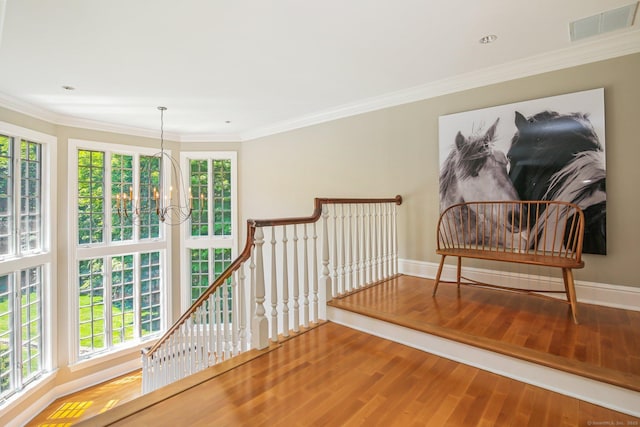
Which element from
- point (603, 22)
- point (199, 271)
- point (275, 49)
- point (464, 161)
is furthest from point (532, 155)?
point (199, 271)

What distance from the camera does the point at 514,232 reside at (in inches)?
120

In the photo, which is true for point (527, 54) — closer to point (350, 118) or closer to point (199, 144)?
point (350, 118)

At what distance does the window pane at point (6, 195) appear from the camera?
13.2ft

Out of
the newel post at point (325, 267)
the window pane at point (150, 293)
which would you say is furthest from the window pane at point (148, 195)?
the newel post at point (325, 267)

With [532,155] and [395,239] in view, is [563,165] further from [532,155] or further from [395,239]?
[395,239]

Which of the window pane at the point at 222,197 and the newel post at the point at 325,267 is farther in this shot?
the window pane at the point at 222,197

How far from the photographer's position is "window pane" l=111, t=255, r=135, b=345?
5488mm

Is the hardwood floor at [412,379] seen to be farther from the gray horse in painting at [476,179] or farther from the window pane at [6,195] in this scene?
the window pane at [6,195]

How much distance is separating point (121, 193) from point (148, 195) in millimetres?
502

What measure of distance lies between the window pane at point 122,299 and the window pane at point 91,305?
0.17 m

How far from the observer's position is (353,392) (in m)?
1.83

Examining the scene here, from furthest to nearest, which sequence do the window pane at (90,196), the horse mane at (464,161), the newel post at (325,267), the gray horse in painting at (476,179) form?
the window pane at (90,196) < the horse mane at (464,161) < the gray horse in painting at (476,179) < the newel post at (325,267)

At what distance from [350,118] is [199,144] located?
340 centimetres

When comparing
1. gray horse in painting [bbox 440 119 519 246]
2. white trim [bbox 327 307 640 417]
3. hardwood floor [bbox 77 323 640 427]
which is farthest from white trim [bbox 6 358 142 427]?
gray horse in painting [bbox 440 119 519 246]
